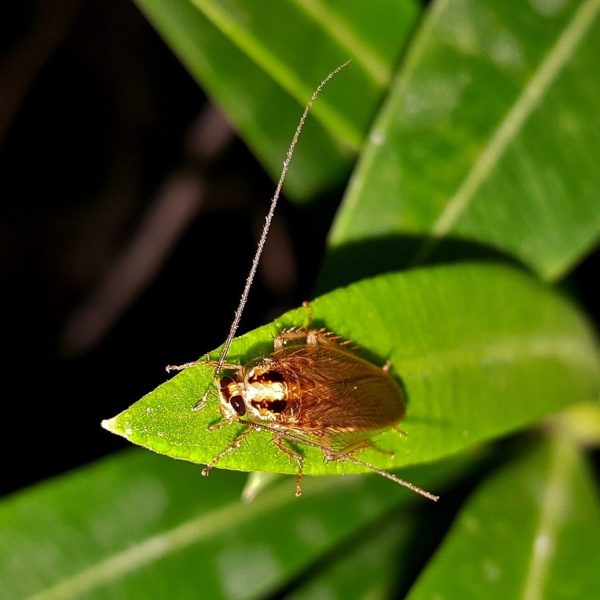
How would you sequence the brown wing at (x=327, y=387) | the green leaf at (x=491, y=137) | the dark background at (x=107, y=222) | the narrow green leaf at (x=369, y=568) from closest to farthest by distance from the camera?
the brown wing at (x=327, y=387), the green leaf at (x=491, y=137), the narrow green leaf at (x=369, y=568), the dark background at (x=107, y=222)

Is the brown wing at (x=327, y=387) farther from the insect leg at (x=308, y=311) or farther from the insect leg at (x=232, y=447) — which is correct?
the insect leg at (x=232, y=447)

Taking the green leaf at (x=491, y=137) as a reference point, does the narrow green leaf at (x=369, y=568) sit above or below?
below

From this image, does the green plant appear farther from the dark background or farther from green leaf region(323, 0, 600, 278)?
the dark background

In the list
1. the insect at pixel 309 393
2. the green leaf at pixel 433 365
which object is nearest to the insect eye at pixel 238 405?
the insect at pixel 309 393

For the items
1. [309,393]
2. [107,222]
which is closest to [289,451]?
[309,393]

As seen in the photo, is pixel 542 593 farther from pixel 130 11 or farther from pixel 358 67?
pixel 130 11

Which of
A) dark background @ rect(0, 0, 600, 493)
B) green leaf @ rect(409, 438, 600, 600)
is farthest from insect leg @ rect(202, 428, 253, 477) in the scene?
dark background @ rect(0, 0, 600, 493)

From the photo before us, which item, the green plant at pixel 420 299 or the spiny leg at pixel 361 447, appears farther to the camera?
the green plant at pixel 420 299

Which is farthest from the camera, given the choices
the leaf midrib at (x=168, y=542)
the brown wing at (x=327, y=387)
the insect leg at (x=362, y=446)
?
the leaf midrib at (x=168, y=542)

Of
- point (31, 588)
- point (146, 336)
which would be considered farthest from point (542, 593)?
point (146, 336)

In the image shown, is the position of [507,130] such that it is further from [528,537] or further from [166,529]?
[166,529]
